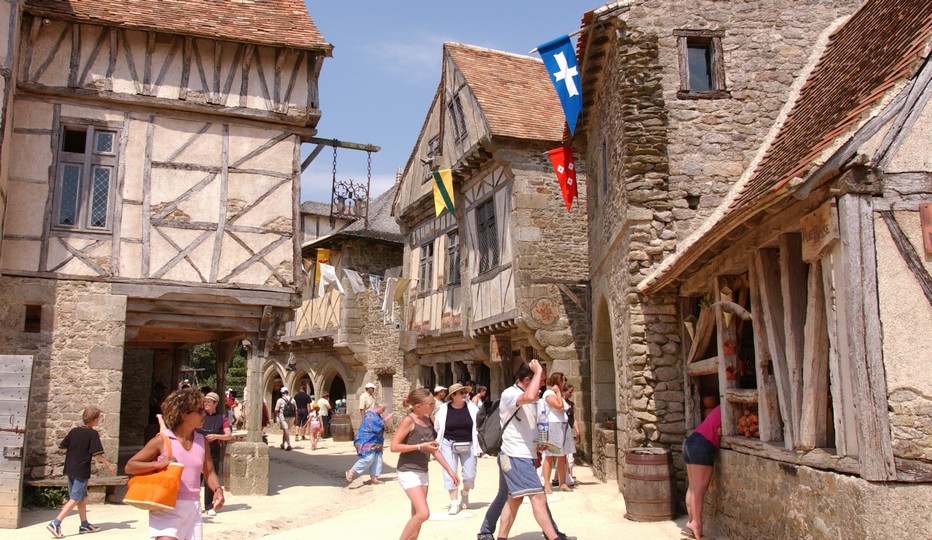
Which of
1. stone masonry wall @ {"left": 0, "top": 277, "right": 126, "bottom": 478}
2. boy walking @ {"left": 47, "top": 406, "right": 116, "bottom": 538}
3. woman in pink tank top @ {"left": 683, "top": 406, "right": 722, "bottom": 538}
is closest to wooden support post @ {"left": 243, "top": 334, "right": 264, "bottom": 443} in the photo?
stone masonry wall @ {"left": 0, "top": 277, "right": 126, "bottom": 478}

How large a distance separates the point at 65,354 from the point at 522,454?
22.6ft

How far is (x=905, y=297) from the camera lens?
4484 mm

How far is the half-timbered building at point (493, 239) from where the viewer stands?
46.9 ft

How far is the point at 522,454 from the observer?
19.4 feet

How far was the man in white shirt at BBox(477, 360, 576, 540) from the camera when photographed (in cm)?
579

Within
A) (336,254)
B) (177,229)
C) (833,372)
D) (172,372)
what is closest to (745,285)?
(833,372)

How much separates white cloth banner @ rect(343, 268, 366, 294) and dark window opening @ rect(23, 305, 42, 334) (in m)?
11.2

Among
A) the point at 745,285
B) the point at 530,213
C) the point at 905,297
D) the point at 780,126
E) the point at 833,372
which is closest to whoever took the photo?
the point at 905,297

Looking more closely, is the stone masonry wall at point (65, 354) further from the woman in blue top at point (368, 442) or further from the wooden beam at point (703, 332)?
the wooden beam at point (703, 332)

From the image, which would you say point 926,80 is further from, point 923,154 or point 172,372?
point 172,372

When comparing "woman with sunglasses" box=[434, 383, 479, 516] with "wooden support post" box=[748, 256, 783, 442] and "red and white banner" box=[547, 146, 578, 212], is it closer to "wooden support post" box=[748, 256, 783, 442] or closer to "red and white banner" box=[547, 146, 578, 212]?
"wooden support post" box=[748, 256, 783, 442]

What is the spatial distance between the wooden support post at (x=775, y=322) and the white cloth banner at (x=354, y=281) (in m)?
16.5

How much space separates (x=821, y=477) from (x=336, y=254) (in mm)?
19356

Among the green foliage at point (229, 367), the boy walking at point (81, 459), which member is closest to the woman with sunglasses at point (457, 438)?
the boy walking at point (81, 459)
